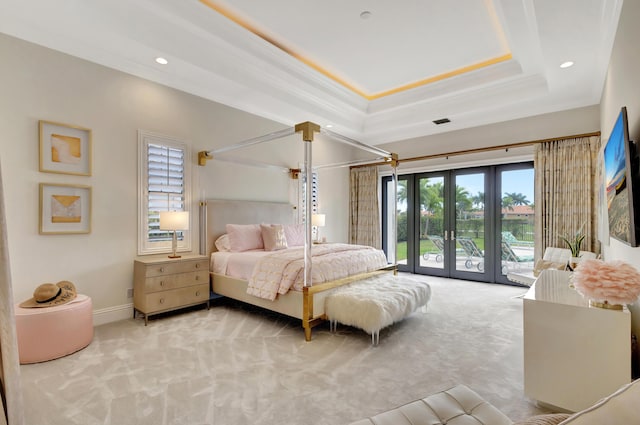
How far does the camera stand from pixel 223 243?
4.50 metres

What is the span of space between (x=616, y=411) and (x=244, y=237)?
4.27m

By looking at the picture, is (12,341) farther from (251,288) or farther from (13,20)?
Result: (13,20)

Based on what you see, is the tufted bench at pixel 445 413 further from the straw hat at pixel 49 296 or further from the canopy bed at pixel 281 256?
the straw hat at pixel 49 296

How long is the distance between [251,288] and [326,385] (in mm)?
1620

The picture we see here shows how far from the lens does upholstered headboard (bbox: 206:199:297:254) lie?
14.9 feet

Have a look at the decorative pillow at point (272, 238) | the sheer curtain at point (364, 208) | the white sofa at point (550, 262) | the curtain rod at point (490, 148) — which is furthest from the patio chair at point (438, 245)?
the decorative pillow at point (272, 238)

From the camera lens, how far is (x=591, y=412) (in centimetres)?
58

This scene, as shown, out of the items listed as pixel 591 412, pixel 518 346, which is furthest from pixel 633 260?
pixel 591 412

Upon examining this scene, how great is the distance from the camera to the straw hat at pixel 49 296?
2.77 metres

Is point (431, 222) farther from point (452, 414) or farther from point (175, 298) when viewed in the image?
point (452, 414)

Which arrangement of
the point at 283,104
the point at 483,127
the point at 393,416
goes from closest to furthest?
the point at 393,416 → the point at 283,104 → the point at 483,127

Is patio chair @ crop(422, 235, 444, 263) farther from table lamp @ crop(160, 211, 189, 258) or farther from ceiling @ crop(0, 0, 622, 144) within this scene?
table lamp @ crop(160, 211, 189, 258)

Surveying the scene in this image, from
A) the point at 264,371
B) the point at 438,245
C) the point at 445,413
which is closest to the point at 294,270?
the point at 264,371

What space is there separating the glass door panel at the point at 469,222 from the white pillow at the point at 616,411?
582 cm
